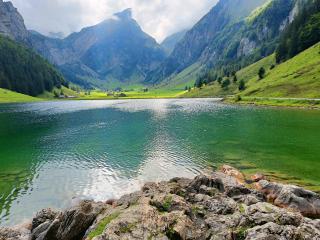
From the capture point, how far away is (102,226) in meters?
20.0

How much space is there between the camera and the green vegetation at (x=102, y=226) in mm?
19109

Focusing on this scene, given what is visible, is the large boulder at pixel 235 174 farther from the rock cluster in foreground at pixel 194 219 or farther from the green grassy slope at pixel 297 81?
the green grassy slope at pixel 297 81

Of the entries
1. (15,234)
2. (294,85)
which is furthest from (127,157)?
(294,85)

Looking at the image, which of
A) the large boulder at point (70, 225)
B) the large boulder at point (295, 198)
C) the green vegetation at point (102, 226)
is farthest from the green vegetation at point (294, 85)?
the green vegetation at point (102, 226)

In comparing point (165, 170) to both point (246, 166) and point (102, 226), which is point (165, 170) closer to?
point (246, 166)

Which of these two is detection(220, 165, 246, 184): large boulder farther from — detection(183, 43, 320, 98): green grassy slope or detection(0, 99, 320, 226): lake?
detection(183, 43, 320, 98): green grassy slope

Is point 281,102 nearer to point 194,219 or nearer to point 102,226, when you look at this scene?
point 194,219

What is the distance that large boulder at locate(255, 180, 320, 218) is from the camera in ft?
95.1

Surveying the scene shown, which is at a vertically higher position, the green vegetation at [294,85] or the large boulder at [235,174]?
the green vegetation at [294,85]

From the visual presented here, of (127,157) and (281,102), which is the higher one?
(281,102)

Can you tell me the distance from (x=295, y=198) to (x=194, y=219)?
1412 centimetres

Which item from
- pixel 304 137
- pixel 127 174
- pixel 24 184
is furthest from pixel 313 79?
pixel 24 184

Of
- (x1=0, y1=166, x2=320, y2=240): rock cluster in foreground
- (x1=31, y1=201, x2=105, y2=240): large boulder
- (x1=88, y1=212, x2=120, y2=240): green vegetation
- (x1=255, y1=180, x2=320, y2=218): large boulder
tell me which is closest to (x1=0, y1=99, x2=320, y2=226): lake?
(x1=255, y1=180, x2=320, y2=218): large boulder

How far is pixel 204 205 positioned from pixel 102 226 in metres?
8.76
